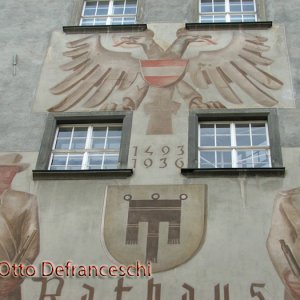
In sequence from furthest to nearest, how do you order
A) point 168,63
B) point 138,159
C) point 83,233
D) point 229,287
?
point 168,63
point 138,159
point 83,233
point 229,287

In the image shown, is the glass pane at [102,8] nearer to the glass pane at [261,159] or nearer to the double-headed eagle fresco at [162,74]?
the double-headed eagle fresco at [162,74]

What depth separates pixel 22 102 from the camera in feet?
41.1

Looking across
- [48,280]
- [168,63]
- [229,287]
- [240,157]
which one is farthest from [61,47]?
[229,287]

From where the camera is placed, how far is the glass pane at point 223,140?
38.2 ft

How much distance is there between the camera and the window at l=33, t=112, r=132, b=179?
11.2m

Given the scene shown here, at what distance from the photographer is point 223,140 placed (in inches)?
461

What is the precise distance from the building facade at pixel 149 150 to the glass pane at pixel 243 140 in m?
0.02

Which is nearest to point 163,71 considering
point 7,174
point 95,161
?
point 95,161

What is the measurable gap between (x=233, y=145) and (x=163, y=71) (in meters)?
2.39

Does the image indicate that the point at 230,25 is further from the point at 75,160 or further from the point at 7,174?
the point at 7,174

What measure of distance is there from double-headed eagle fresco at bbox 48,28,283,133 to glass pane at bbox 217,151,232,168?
3.48ft

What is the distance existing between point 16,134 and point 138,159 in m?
2.50

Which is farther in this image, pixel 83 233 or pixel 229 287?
pixel 83 233

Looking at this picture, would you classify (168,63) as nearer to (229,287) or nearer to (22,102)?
(22,102)
